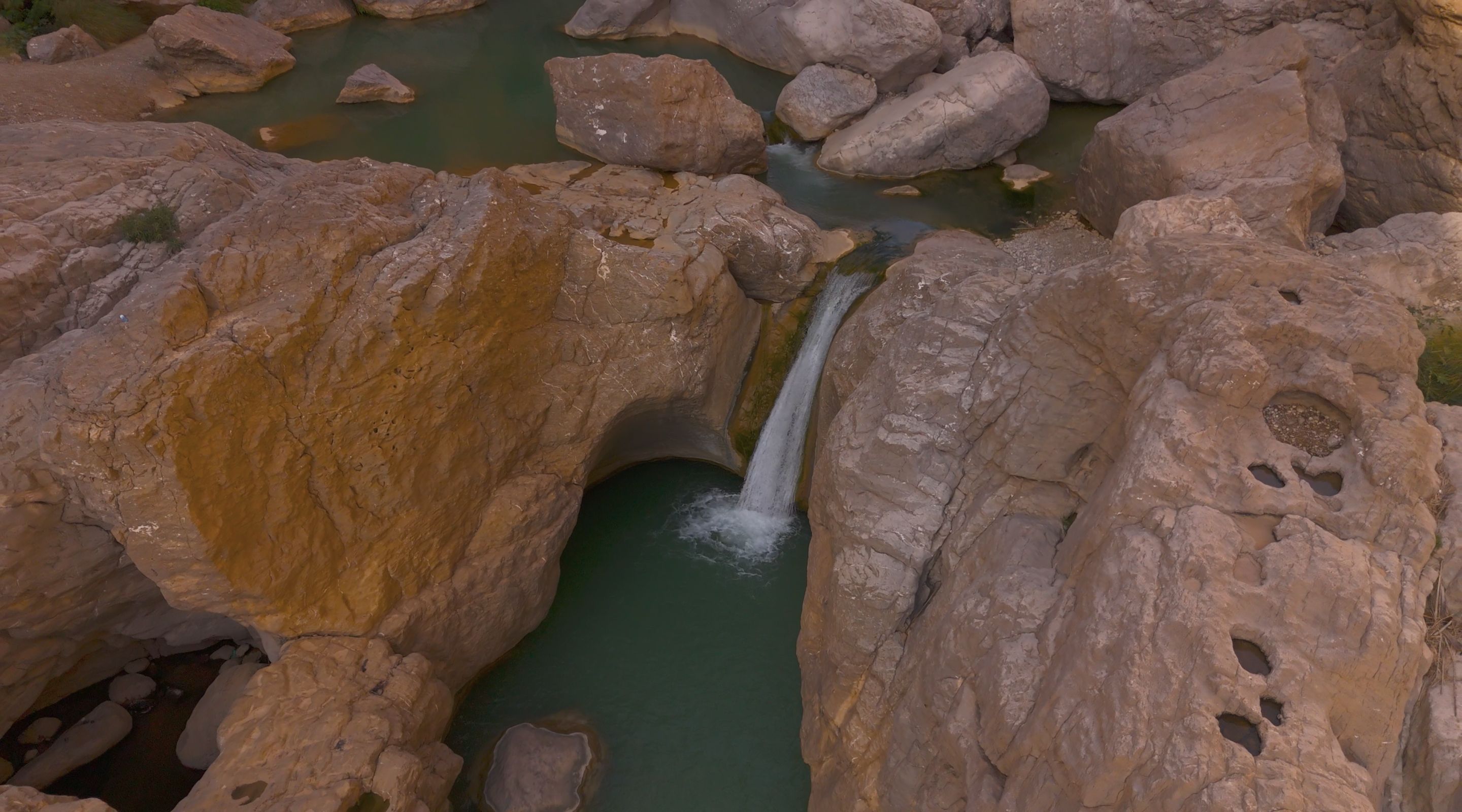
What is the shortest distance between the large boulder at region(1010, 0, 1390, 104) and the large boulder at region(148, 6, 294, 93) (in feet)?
52.4

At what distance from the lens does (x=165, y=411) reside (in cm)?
668

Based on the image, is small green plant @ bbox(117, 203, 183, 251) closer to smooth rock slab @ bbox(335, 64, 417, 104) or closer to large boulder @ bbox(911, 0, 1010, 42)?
smooth rock slab @ bbox(335, 64, 417, 104)

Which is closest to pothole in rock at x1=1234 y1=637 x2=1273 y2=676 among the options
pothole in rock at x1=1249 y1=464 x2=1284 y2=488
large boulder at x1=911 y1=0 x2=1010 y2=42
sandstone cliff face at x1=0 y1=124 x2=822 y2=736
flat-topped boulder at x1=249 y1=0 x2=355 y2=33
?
pothole in rock at x1=1249 y1=464 x2=1284 y2=488

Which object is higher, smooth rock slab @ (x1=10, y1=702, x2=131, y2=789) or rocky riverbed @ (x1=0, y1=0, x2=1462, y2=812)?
rocky riverbed @ (x1=0, y1=0, x2=1462, y2=812)

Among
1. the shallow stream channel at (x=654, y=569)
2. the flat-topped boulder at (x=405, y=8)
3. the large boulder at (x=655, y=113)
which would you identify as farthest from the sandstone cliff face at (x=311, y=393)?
the flat-topped boulder at (x=405, y=8)


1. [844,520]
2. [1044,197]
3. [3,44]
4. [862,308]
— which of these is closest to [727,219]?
[862,308]

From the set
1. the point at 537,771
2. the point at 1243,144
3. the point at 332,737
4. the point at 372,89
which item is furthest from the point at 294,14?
the point at 1243,144

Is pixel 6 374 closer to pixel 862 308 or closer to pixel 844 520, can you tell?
pixel 844 520

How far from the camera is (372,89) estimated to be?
1645cm

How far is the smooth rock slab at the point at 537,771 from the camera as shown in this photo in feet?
27.8

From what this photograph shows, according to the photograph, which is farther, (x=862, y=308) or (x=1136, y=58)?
(x=1136, y=58)

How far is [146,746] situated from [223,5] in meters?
17.5

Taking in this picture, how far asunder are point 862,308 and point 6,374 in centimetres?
870

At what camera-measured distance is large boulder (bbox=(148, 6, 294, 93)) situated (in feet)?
53.9
